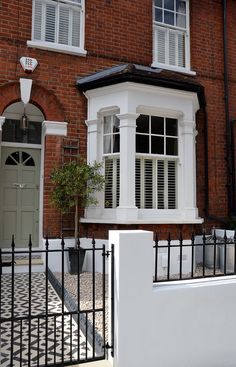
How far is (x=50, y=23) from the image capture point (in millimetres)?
7430

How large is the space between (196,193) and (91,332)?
5.40 metres

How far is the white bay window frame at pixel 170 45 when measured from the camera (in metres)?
8.41

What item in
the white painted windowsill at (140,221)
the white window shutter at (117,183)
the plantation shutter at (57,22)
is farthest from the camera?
the plantation shutter at (57,22)

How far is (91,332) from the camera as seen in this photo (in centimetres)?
354

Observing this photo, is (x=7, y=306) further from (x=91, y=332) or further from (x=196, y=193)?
(x=196, y=193)

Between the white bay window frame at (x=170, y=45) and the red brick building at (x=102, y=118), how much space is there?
0.13 feet

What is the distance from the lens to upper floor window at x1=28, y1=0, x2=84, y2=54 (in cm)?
727

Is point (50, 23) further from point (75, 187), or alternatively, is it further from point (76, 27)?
point (75, 187)

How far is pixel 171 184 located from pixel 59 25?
428 centimetres

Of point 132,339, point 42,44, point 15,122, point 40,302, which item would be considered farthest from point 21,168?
point 132,339

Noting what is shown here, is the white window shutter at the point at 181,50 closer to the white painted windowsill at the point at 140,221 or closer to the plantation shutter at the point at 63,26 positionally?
the plantation shutter at the point at 63,26

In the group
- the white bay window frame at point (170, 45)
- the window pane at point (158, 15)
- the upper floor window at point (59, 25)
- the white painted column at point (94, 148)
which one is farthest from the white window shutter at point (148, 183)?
Answer: the window pane at point (158, 15)

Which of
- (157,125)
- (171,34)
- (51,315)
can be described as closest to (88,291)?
(51,315)

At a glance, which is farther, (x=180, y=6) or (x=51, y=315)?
(x=180, y=6)
